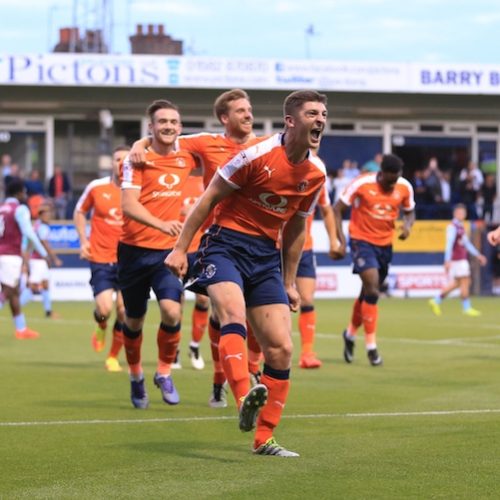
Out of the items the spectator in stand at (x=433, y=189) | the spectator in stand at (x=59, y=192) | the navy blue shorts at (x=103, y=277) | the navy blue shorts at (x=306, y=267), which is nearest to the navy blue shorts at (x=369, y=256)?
the navy blue shorts at (x=306, y=267)

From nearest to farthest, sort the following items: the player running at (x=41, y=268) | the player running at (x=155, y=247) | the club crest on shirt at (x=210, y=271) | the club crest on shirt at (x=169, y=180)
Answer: the club crest on shirt at (x=210, y=271) < the player running at (x=155, y=247) < the club crest on shirt at (x=169, y=180) < the player running at (x=41, y=268)

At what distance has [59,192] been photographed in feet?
116

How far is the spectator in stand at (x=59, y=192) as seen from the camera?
34.9 metres

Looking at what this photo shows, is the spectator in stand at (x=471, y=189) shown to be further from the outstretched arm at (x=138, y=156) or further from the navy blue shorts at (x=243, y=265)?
the navy blue shorts at (x=243, y=265)

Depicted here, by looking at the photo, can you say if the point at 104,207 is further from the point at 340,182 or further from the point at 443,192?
the point at 443,192

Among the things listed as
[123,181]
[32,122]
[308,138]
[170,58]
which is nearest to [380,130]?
[170,58]

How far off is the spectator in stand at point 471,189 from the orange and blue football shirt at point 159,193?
85.8ft

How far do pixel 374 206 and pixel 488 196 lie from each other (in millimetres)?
21908

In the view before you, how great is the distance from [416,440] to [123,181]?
352 centimetres

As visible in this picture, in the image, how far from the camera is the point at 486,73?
42.2 meters

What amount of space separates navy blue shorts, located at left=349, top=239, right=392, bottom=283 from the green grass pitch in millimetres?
1113

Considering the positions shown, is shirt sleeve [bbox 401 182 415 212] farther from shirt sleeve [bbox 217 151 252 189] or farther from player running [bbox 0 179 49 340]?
shirt sleeve [bbox 217 151 252 189]

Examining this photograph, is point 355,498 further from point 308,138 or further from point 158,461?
point 308,138

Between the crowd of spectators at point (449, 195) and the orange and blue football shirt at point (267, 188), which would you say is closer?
the orange and blue football shirt at point (267, 188)
